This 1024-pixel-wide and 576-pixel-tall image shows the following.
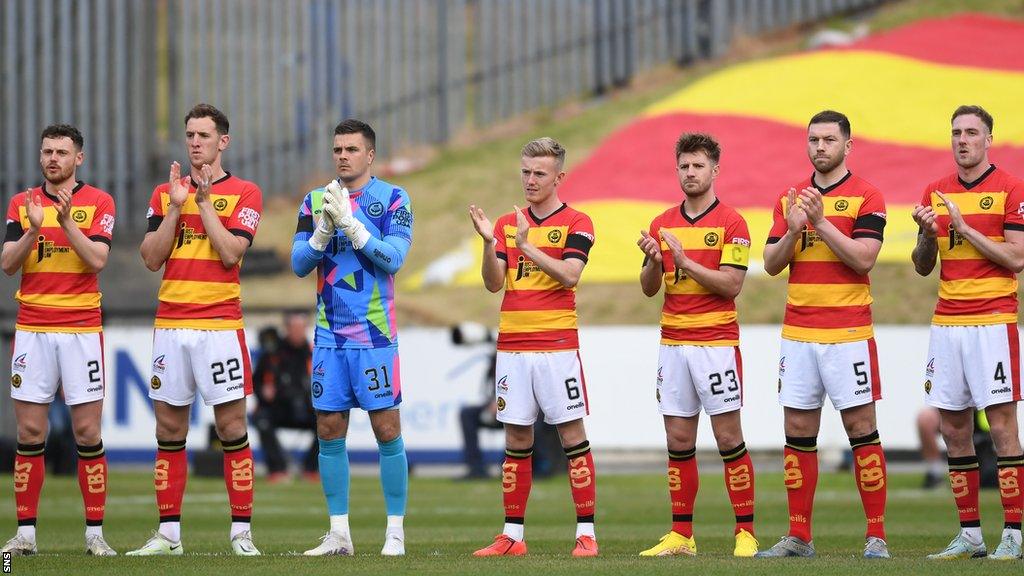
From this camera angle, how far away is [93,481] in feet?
31.8

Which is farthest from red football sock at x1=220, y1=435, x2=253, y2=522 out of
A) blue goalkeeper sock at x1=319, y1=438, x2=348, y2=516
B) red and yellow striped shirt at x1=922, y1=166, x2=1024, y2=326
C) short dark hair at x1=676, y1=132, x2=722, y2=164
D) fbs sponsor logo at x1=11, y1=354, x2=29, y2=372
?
red and yellow striped shirt at x1=922, y1=166, x2=1024, y2=326

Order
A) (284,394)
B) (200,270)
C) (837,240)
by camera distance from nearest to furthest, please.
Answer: (837,240) → (200,270) → (284,394)

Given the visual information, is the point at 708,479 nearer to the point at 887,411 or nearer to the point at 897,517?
the point at 887,411

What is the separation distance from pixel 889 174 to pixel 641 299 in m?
5.05

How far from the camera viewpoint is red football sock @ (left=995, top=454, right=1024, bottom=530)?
906cm

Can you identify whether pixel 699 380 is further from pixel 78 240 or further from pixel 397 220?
pixel 78 240

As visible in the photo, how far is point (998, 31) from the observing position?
101 feet

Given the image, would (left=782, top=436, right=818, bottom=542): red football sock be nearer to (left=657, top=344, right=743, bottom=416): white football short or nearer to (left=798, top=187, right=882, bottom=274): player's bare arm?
(left=657, top=344, right=743, bottom=416): white football short

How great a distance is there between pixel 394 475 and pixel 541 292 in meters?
1.50

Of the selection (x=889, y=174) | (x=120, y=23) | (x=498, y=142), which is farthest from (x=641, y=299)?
(x=120, y=23)

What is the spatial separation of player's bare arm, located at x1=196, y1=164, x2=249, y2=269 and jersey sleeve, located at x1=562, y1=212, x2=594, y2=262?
2.04 metres

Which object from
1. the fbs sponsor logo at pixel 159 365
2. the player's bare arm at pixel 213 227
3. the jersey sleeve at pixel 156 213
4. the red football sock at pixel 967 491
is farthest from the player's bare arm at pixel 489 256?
the red football sock at pixel 967 491

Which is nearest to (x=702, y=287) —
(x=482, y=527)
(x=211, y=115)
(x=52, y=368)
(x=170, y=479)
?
(x=211, y=115)

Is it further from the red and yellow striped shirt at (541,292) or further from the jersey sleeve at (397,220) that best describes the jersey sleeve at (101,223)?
the red and yellow striped shirt at (541,292)
